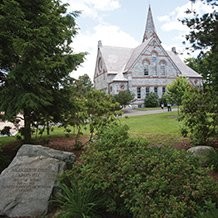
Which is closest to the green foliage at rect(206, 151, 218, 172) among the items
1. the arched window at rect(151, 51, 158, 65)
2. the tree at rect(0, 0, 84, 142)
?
→ the tree at rect(0, 0, 84, 142)

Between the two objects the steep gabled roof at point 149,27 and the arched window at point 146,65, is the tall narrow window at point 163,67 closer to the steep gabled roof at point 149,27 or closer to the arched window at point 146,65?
the arched window at point 146,65

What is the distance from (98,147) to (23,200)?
1741 mm

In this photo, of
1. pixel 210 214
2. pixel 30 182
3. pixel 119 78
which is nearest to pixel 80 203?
pixel 30 182

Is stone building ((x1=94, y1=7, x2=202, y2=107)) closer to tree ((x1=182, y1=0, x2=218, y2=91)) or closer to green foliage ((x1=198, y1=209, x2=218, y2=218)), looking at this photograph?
tree ((x1=182, y1=0, x2=218, y2=91))

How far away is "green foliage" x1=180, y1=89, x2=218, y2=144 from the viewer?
9984 mm

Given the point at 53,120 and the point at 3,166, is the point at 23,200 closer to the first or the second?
the point at 3,166

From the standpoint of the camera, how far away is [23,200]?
641cm

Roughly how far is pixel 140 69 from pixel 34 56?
41.1 m

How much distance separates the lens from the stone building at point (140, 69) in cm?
4853

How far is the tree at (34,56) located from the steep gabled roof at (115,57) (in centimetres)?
3927

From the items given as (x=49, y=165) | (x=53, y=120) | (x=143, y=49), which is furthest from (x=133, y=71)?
(x=49, y=165)

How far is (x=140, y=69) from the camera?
1949 inches

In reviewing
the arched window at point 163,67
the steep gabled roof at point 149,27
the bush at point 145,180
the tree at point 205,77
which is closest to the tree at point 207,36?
the tree at point 205,77

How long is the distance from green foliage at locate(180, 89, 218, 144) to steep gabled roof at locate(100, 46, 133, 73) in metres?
39.8
